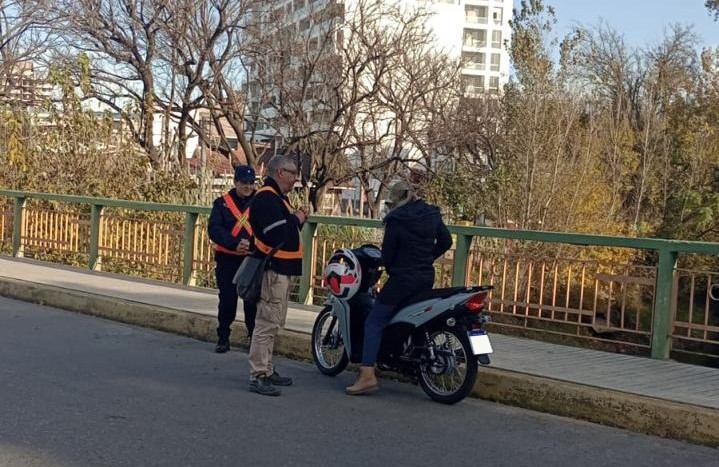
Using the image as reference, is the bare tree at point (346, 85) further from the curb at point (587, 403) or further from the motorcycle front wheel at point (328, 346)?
the motorcycle front wheel at point (328, 346)

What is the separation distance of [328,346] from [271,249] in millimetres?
1374

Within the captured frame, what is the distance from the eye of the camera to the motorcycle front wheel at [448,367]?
637cm

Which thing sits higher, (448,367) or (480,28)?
(480,28)

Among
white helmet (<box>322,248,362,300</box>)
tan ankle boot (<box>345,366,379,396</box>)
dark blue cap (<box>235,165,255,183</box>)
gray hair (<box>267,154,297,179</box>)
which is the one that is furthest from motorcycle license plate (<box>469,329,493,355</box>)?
dark blue cap (<box>235,165,255,183</box>)

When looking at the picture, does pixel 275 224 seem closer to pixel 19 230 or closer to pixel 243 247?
pixel 243 247

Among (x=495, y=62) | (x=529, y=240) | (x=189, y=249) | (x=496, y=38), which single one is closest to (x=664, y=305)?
(x=529, y=240)

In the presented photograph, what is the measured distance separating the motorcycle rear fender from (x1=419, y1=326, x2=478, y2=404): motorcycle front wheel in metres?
0.16

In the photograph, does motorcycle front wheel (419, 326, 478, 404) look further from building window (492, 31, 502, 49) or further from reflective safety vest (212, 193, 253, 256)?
building window (492, 31, 502, 49)

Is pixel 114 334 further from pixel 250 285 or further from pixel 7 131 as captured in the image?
pixel 7 131

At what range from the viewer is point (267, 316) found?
6645 mm

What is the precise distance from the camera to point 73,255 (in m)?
14.6

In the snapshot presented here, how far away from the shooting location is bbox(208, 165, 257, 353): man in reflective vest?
26.8 ft

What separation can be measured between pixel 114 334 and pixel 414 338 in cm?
412

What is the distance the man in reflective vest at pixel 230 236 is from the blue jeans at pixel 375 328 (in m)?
1.82
